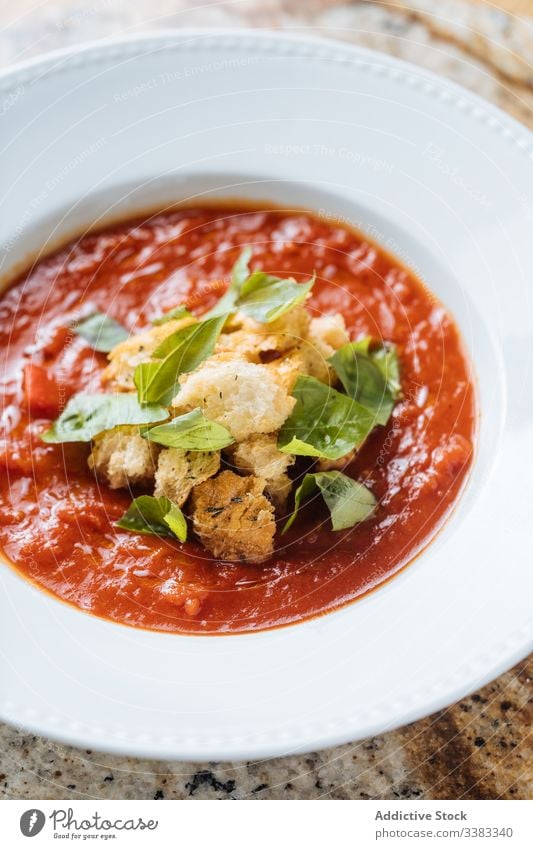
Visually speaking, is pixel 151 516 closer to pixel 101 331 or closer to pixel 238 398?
pixel 238 398

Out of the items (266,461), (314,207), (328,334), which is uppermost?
(314,207)

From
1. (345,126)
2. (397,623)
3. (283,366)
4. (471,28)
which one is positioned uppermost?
(471,28)

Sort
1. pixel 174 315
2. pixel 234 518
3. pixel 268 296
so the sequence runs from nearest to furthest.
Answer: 1. pixel 234 518
2. pixel 268 296
3. pixel 174 315

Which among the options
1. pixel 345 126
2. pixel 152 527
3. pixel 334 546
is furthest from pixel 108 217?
pixel 334 546

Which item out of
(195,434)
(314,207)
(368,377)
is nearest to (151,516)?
(195,434)

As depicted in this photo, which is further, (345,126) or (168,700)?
(345,126)

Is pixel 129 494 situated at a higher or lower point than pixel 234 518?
higher

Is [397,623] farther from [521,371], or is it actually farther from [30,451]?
[30,451]
